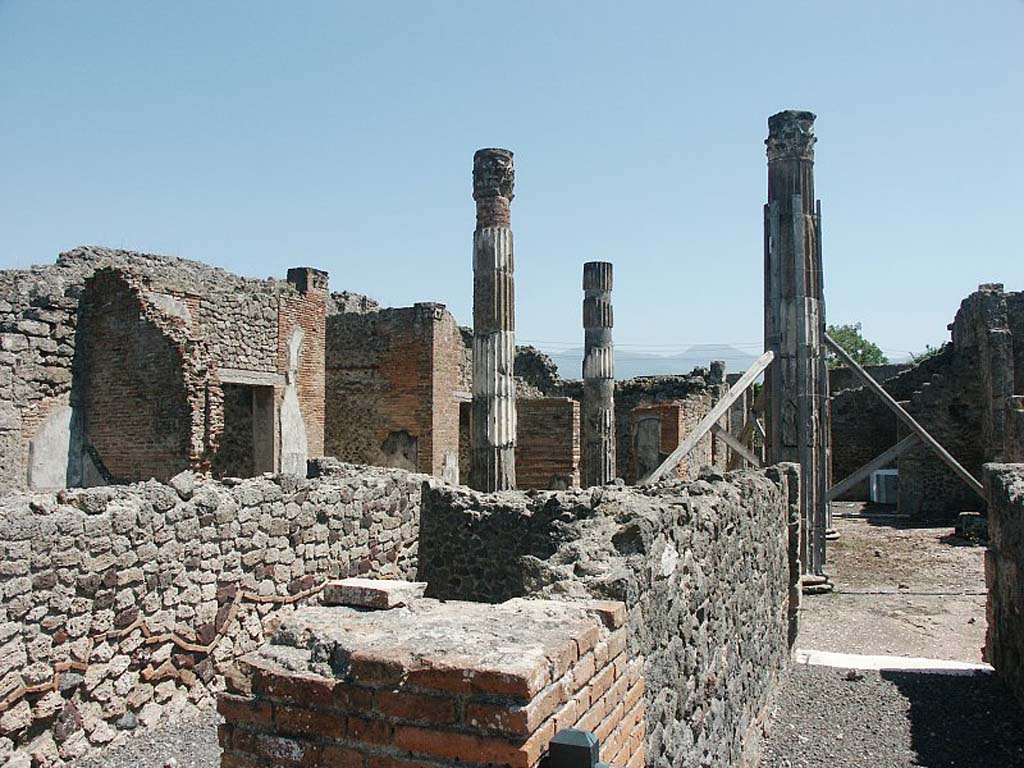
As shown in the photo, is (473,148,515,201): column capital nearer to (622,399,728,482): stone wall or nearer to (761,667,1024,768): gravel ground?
(761,667,1024,768): gravel ground

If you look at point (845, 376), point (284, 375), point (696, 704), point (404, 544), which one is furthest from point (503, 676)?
point (845, 376)

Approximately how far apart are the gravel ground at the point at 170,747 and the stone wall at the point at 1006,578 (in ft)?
19.3

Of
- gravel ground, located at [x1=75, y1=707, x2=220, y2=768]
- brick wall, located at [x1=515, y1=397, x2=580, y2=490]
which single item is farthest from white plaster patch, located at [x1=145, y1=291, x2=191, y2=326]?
brick wall, located at [x1=515, y1=397, x2=580, y2=490]

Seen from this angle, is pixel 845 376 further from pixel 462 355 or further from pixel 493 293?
pixel 493 293

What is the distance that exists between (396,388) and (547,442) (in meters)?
3.45

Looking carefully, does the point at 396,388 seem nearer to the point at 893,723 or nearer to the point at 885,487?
the point at 893,723

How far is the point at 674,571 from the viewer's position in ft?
14.1

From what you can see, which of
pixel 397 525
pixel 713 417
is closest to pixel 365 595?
pixel 397 525

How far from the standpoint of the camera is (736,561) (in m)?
5.89

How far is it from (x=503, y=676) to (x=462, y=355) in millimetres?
15211

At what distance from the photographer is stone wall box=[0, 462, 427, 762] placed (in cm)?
488

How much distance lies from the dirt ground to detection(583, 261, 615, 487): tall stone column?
4.16 meters

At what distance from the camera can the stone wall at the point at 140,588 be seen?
488cm

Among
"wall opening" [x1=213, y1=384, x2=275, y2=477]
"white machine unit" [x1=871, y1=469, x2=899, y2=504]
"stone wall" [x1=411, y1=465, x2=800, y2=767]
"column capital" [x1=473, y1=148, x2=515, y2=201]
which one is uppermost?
"column capital" [x1=473, y1=148, x2=515, y2=201]
